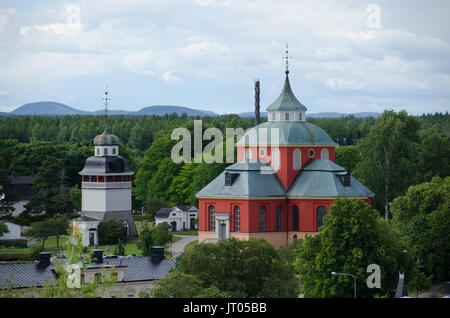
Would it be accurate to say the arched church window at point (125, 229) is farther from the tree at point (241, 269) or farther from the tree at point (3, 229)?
the tree at point (241, 269)

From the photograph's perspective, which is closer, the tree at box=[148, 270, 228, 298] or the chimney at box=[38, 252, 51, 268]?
the tree at box=[148, 270, 228, 298]

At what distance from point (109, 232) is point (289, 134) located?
71.4ft

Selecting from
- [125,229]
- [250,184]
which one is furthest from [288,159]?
[125,229]

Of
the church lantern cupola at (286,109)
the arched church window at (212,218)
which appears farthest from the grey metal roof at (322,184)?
the arched church window at (212,218)

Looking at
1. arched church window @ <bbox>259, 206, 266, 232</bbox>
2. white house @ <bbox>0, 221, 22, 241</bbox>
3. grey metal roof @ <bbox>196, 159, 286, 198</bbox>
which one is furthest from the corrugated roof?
white house @ <bbox>0, 221, 22, 241</bbox>

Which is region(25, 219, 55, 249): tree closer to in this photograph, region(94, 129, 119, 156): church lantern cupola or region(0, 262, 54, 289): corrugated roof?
region(94, 129, 119, 156): church lantern cupola

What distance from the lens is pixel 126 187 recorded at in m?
101

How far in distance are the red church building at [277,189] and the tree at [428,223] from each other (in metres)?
4.97

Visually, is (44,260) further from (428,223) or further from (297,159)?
(297,159)

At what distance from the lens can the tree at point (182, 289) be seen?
156ft

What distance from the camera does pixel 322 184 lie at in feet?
260

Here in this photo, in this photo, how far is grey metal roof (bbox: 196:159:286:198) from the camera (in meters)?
79.1

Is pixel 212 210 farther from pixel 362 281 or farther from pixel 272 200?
pixel 362 281

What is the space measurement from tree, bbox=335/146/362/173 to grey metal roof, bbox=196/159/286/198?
33.6 meters
